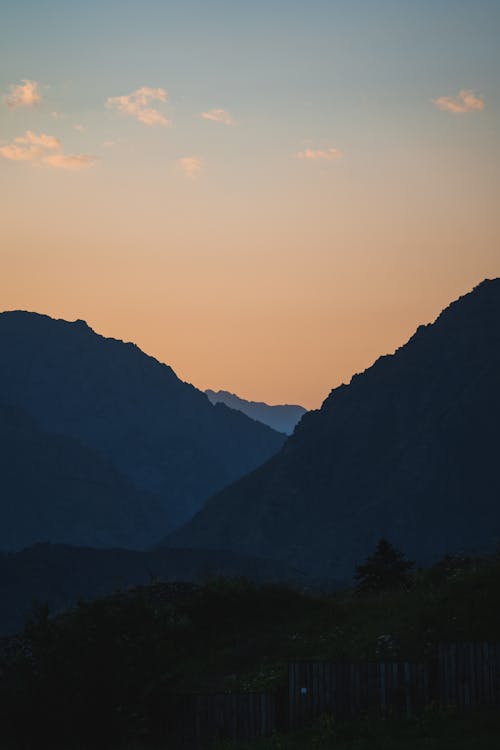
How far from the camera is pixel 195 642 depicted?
29422mm

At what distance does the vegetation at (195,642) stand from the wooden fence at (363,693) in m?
1.02

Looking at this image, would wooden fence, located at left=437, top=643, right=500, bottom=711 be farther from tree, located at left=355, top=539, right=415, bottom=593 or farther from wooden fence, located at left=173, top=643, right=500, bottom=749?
tree, located at left=355, top=539, right=415, bottom=593

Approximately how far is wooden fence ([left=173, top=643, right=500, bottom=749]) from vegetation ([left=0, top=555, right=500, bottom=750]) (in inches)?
40.2

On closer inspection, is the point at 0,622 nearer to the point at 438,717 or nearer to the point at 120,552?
the point at 120,552

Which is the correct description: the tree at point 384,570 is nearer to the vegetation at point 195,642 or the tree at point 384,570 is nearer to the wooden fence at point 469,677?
the vegetation at point 195,642

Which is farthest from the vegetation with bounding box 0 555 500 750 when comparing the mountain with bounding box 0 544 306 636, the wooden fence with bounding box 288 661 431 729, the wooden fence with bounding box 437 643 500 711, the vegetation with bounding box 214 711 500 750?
the mountain with bounding box 0 544 306 636

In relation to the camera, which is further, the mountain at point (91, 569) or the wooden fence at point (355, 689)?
the mountain at point (91, 569)

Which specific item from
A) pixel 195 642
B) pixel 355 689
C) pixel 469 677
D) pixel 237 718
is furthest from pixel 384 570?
pixel 237 718

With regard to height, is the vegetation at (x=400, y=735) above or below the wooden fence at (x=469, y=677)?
below

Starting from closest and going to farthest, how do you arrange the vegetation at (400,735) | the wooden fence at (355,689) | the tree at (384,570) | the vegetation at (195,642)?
1. the vegetation at (400,735)
2. the wooden fence at (355,689)
3. the vegetation at (195,642)
4. the tree at (384,570)

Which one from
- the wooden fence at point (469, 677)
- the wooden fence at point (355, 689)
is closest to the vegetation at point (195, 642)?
the wooden fence at point (355, 689)

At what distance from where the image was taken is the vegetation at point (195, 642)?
1883cm

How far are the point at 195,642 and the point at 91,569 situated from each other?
442 feet

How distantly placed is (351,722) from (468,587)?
9750 millimetres
